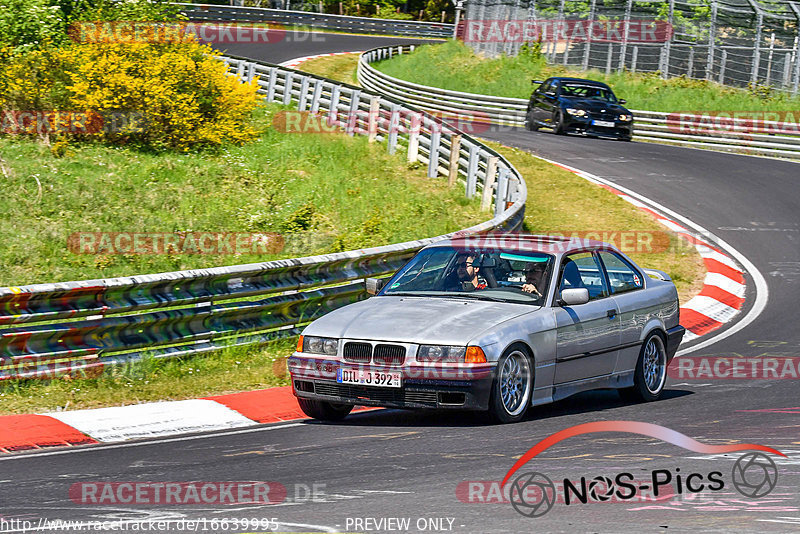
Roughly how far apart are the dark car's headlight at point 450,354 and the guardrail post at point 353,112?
1911 cm

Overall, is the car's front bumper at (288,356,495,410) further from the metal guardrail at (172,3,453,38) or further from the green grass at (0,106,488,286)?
the metal guardrail at (172,3,453,38)

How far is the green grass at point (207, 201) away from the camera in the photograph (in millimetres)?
15398

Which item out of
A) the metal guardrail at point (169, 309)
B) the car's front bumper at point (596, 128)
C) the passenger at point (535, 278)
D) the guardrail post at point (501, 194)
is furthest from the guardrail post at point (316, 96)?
the passenger at point (535, 278)

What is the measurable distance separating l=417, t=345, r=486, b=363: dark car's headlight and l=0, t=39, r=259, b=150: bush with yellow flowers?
52.5 ft

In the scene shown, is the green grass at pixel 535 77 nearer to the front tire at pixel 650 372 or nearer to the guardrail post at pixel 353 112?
the guardrail post at pixel 353 112

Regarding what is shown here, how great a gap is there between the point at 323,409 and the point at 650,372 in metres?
3.05

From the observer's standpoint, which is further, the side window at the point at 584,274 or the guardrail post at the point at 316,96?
the guardrail post at the point at 316,96

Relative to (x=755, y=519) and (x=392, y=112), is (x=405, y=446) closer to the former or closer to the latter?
(x=755, y=519)

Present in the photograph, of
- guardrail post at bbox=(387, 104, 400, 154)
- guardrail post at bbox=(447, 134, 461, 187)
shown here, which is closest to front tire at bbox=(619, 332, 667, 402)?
guardrail post at bbox=(447, 134, 461, 187)

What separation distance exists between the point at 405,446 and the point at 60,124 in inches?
671

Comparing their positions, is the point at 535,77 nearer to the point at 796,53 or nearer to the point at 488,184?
the point at 796,53

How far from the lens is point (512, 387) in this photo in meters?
8.14

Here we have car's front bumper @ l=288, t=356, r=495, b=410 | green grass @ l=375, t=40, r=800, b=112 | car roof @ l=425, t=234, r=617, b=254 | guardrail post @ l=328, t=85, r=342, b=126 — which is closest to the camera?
car's front bumper @ l=288, t=356, r=495, b=410

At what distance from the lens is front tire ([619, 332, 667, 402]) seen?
945 cm
